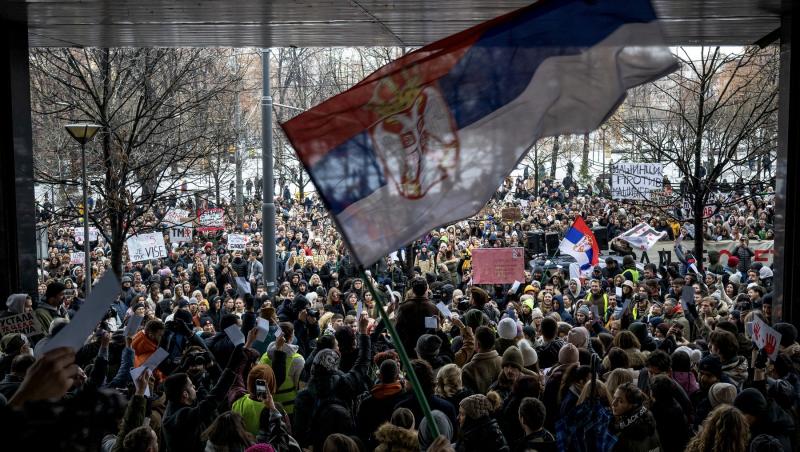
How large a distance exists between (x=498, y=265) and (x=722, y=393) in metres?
10.6

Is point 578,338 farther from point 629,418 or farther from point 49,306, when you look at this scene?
point 49,306

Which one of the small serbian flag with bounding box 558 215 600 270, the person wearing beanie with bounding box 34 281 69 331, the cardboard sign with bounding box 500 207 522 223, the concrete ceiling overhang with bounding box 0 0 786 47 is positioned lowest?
the cardboard sign with bounding box 500 207 522 223

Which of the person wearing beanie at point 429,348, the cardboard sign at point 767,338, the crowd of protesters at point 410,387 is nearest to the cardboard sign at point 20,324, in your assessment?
the crowd of protesters at point 410,387

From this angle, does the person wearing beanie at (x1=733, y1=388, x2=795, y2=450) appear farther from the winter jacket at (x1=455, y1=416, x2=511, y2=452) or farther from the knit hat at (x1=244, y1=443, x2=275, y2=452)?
the knit hat at (x1=244, y1=443, x2=275, y2=452)

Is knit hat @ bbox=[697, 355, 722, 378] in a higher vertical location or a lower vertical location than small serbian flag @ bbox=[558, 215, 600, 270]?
higher

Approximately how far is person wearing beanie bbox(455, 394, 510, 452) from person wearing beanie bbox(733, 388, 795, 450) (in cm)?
162

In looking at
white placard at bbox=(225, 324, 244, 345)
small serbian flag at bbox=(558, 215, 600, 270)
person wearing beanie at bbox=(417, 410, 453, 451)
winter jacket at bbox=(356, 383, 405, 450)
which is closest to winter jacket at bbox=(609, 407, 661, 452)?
person wearing beanie at bbox=(417, 410, 453, 451)

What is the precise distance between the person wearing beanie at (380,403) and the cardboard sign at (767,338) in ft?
9.76

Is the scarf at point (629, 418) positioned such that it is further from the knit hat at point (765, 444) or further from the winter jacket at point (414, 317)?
the winter jacket at point (414, 317)

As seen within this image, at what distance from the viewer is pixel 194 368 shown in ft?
26.2

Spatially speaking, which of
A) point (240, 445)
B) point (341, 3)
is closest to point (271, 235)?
point (341, 3)

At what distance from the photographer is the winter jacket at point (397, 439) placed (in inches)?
222

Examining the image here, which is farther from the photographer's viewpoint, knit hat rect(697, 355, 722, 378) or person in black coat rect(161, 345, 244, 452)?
knit hat rect(697, 355, 722, 378)

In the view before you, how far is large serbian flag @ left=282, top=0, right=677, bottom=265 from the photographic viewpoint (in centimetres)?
514
